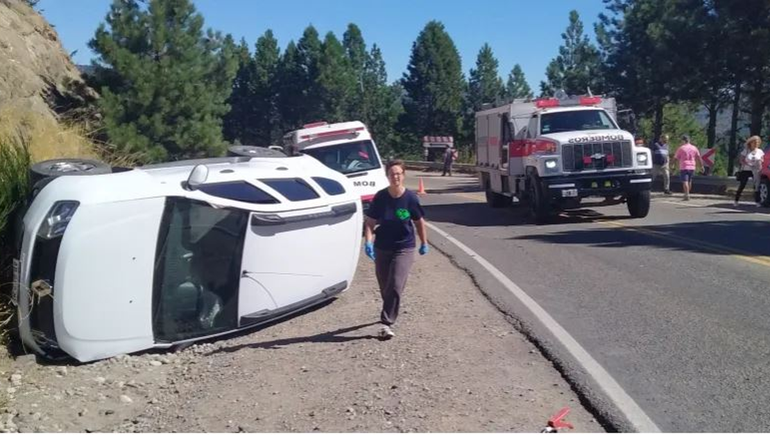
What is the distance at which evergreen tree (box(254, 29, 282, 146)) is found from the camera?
6600 cm

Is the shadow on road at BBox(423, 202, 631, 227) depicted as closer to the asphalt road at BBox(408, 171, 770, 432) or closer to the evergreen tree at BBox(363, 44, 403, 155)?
the asphalt road at BBox(408, 171, 770, 432)

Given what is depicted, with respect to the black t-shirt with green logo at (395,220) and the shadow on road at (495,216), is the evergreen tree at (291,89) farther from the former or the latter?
the black t-shirt with green logo at (395,220)

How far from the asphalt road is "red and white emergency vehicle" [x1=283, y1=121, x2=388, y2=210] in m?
1.88

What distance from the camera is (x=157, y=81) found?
24062mm

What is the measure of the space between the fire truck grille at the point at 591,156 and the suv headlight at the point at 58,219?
1187cm

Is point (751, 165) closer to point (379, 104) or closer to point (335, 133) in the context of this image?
point (335, 133)

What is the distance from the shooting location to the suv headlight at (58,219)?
7172 mm

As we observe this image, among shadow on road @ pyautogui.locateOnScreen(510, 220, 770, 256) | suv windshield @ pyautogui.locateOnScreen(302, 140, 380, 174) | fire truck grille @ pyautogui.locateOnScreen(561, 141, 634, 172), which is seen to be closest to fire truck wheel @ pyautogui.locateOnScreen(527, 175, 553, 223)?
fire truck grille @ pyautogui.locateOnScreen(561, 141, 634, 172)

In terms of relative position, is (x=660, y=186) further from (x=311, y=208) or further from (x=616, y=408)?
(x=616, y=408)

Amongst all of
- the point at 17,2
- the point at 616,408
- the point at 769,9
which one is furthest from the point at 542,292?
the point at 769,9

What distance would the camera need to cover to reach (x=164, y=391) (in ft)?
23.2

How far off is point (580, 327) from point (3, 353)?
5152mm

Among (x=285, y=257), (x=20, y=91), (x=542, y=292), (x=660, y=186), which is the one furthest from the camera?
(x=660, y=186)

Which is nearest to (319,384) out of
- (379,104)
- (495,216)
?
(495,216)
